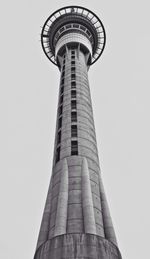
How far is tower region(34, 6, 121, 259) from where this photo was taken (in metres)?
27.2

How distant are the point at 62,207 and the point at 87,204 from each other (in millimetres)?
2590

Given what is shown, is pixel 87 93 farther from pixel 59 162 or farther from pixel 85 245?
pixel 85 245

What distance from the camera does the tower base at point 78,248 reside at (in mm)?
26203

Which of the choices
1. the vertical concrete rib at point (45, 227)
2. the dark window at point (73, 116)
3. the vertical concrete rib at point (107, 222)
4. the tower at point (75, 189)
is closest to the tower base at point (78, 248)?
the tower at point (75, 189)

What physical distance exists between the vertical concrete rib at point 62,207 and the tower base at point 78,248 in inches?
79.8

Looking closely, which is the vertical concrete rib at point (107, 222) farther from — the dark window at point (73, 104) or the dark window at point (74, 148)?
the dark window at point (73, 104)

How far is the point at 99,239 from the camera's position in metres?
27.6

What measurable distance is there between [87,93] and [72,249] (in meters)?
29.7

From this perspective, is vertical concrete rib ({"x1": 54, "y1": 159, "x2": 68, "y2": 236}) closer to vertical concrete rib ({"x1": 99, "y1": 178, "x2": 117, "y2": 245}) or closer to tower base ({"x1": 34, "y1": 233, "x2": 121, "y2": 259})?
tower base ({"x1": 34, "y1": 233, "x2": 121, "y2": 259})

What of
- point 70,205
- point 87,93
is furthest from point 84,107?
point 70,205

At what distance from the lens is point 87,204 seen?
31.8 metres

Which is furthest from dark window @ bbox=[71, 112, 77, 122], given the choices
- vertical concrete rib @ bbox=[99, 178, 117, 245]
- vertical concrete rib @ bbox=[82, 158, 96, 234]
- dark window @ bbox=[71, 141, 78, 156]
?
vertical concrete rib @ bbox=[99, 178, 117, 245]

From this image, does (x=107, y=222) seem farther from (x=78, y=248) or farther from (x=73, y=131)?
(x=73, y=131)

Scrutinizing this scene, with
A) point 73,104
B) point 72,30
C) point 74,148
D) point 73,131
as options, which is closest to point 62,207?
point 74,148
